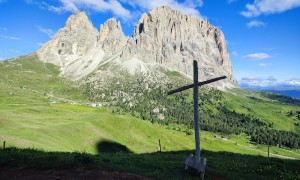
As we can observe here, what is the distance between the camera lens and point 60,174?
799 inches

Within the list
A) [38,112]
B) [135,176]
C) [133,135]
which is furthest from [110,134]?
[135,176]

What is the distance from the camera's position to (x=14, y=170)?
21.3m

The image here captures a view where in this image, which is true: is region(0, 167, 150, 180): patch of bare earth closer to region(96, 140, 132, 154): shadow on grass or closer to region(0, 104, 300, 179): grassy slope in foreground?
region(0, 104, 300, 179): grassy slope in foreground

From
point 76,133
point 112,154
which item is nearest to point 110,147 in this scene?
point 76,133

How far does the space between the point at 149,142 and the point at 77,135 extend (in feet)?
95.8

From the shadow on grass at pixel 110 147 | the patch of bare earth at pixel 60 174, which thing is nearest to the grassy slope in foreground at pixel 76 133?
the shadow on grass at pixel 110 147

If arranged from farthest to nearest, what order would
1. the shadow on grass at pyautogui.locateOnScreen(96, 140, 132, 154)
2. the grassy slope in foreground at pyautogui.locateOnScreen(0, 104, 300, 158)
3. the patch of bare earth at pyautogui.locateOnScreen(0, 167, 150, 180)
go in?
the shadow on grass at pyautogui.locateOnScreen(96, 140, 132, 154), the grassy slope in foreground at pyautogui.locateOnScreen(0, 104, 300, 158), the patch of bare earth at pyautogui.locateOnScreen(0, 167, 150, 180)

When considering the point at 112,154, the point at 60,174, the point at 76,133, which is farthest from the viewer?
the point at 76,133

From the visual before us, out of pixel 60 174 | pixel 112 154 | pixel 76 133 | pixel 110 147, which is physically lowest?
pixel 110 147

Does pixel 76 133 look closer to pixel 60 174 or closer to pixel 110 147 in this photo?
pixel 110 147

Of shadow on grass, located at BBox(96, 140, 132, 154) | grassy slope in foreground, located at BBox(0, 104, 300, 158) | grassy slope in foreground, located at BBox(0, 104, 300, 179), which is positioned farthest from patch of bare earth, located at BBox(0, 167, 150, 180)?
shadow on grass, located at BBox(96, 140, 132, 154)

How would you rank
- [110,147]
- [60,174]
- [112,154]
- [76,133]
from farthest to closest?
[76,133] < [110,147] < [112,154] < [60,174]

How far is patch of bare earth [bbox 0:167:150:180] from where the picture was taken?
19.6 meters

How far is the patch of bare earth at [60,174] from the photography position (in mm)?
19578
